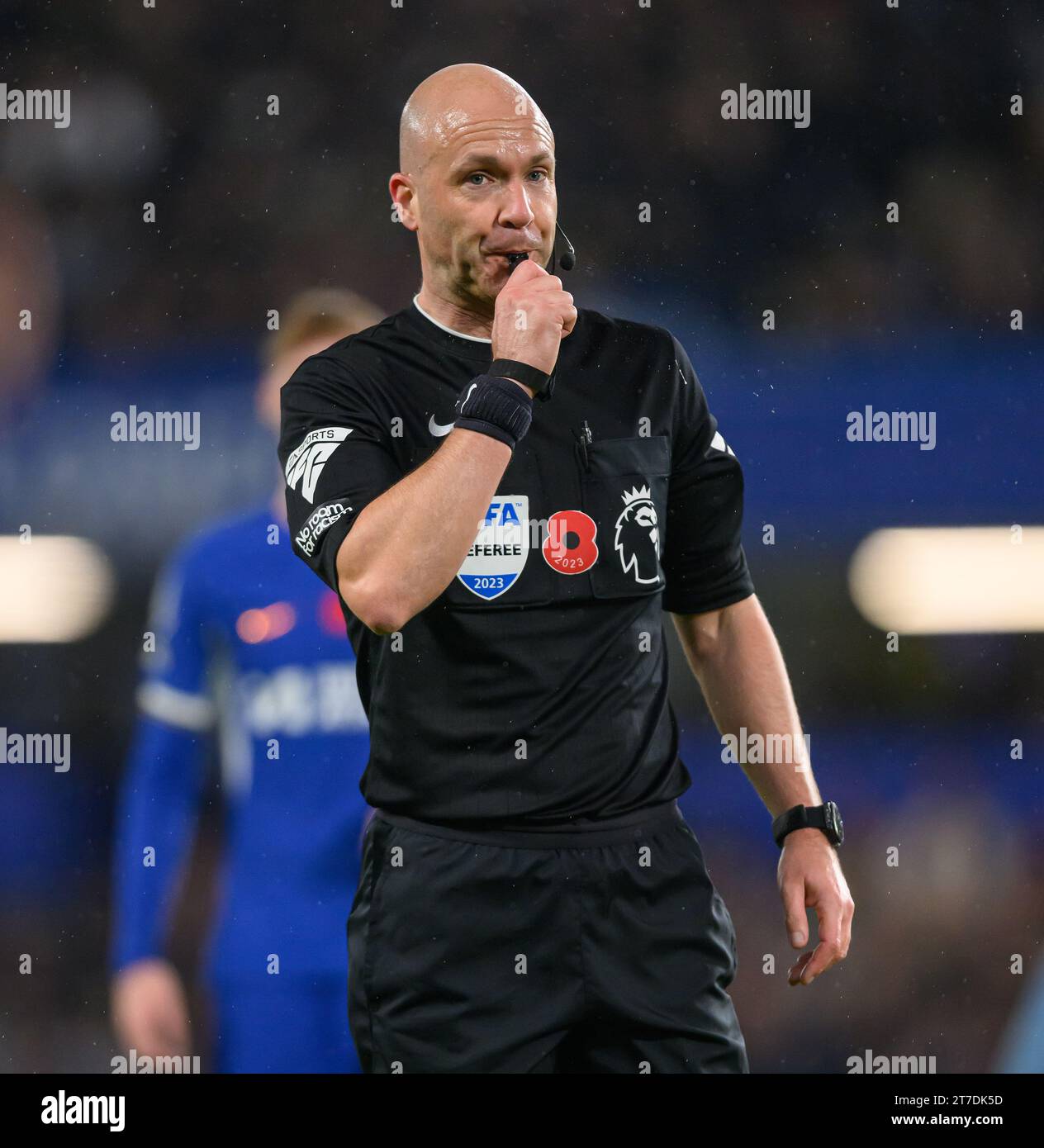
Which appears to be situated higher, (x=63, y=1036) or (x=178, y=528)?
(x=178, y=528)

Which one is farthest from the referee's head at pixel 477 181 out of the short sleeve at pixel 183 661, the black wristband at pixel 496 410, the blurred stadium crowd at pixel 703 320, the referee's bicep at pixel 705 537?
the blurred stadium crowd at pixel 703 320

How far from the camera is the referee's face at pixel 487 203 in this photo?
1876 millimetres

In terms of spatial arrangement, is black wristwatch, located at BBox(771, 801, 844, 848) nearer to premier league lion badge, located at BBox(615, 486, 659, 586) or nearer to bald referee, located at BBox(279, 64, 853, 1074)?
bald referee, located at BBox(279, 64, 853, 1074)

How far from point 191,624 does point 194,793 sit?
421mm

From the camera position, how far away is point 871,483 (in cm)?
Answer: 341

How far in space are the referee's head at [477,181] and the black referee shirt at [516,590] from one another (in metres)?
0.10

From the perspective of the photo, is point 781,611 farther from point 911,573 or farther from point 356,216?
point 356,216

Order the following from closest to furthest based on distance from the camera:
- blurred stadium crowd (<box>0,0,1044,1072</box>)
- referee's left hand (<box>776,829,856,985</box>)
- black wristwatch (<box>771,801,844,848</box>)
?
1. referee's left hand (<box>776,829,856,985</box>)
2. black wristwatch (<box>771,801,844,848</box>)
3. blurred stadium crowd (<box>0,0,1044,1072</box>)

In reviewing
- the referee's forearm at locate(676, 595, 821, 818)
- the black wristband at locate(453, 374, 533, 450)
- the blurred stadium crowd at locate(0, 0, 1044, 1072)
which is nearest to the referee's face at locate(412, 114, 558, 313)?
the black wristband at locate(453, 374, 533, 450)

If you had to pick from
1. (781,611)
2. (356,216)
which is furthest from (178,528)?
(781,611)

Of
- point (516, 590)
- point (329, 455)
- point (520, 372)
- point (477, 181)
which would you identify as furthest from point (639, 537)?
point (477, 181)

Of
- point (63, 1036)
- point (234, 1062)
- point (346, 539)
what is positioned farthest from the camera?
point (63, 1036)

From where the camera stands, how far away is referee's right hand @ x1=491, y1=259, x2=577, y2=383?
5.71 ft

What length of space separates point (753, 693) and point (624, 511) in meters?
0.36
